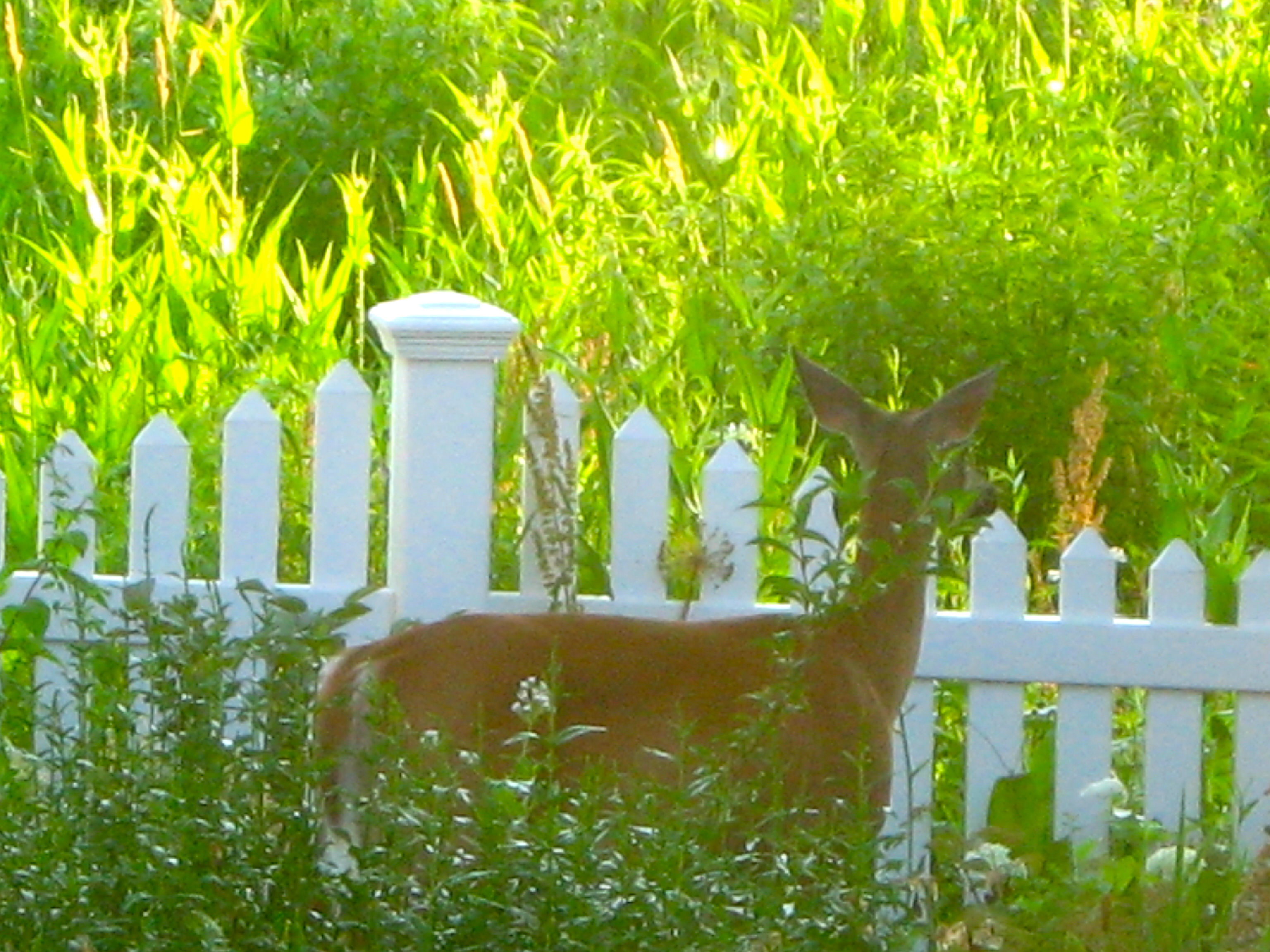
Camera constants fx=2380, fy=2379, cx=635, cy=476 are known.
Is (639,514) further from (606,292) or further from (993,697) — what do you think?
(606,292)

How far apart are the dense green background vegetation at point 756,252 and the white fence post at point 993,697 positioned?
0.45m

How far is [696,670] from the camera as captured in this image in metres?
3.18

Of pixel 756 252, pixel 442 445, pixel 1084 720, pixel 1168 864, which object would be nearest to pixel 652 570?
pixel 442 445

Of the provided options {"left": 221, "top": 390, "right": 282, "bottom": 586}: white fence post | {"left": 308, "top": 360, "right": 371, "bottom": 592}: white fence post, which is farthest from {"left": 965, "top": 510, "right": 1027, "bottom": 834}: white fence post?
{"left": 221, "top": 390, "right": 282, "bottom": 586}: white fence post

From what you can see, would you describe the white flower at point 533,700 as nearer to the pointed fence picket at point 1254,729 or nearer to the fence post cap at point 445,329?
the fence post cap at point 445,329

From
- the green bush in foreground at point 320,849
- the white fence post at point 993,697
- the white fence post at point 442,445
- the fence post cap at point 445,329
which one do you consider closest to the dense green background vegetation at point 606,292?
the green bush in foreground at point 320,849

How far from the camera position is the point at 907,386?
199 inches

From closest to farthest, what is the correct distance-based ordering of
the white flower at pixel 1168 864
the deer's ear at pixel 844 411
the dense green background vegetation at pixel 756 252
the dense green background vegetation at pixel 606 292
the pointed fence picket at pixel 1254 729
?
the dense green background vegetation at pixel 606 292 < the white flower at pixel 1168 864 < the deer's ear at pixel 844 411 < the pointed fence picket at pixel 1254 729 < the dense green background vegetation at pixel 756 252

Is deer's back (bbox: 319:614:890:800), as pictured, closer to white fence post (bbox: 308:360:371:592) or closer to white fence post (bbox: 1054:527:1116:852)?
white fence post (bbox: 1054:527:1116:852)

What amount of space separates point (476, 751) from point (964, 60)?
438 cm

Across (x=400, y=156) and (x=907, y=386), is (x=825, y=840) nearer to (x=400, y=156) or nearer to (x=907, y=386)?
(x=907, y=386)

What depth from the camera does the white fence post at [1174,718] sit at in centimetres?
378

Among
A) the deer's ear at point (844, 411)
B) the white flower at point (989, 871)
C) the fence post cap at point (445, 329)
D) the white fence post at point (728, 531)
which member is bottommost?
the white flower at point (989, 871)

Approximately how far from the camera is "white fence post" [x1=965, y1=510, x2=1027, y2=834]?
3.81 meters
